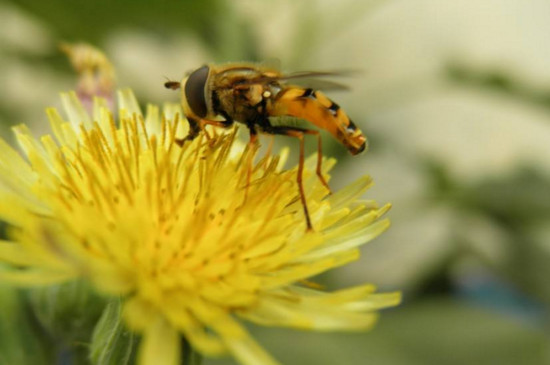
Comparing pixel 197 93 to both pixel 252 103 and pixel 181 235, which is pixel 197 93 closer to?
pixel 252 103

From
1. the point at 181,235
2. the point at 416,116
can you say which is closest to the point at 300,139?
the point at 181,235

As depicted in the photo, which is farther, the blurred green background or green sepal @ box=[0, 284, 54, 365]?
the blurred green background

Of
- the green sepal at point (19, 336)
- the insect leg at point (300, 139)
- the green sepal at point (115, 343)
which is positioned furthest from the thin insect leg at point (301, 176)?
the green sepal at point (19, 336)

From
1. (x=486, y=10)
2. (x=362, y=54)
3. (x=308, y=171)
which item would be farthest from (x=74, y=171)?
(x=486, y=10)

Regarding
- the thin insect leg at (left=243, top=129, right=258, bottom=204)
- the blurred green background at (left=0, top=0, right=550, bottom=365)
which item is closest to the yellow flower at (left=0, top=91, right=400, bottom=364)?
the thin insect leg at (left=243, top=129, right=258, bottom=204)

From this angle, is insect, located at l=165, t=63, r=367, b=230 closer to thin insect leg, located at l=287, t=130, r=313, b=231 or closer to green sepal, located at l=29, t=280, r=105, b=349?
thin insect leg, located at l=287, t=130, r=313, b=231

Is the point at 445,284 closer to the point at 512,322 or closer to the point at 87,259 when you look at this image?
the point at 512,322

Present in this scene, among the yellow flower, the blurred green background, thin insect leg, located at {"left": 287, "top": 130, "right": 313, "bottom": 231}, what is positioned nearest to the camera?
the yellow flower
